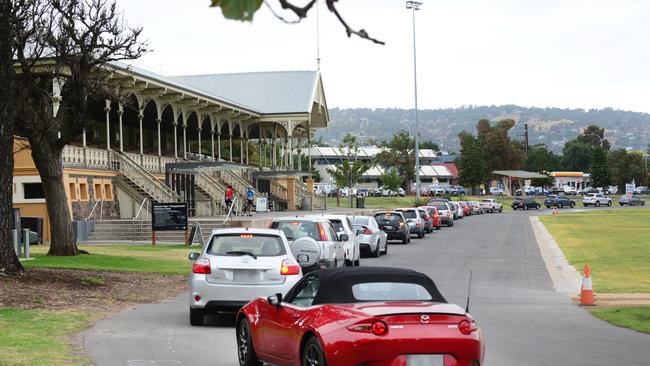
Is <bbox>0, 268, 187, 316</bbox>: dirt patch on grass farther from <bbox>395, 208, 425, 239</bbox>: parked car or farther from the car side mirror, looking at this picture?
<bbox>395, 208, 425, 239</bbox>: parked car

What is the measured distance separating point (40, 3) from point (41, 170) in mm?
4553

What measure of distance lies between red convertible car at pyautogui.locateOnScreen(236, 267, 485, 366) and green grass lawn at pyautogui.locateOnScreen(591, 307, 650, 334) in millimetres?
6920

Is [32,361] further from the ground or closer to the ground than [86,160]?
closer to the ground

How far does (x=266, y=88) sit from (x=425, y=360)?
61759mm

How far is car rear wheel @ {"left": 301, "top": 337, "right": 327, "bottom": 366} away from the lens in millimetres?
8828

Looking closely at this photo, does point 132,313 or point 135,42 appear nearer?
point 132,313

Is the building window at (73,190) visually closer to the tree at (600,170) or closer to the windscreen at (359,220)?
the windscreen at (359,220)

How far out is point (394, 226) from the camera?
4141 cm

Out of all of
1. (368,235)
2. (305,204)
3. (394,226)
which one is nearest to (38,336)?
(368,235)

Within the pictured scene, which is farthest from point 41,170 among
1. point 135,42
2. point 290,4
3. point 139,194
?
point 290,4

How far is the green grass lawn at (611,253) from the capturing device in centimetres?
2327

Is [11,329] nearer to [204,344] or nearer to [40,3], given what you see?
[204,344]

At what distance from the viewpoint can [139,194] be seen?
4519 cm

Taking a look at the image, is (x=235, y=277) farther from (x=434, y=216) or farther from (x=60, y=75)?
(x=434, y=216)
